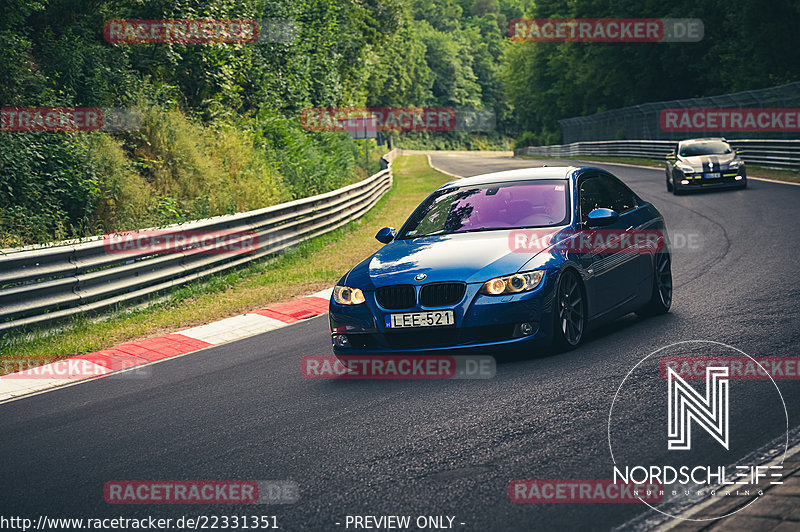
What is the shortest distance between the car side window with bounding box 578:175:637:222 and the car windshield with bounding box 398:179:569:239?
23 centimetres

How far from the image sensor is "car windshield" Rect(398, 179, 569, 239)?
7.85 meters

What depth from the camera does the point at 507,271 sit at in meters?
6.82

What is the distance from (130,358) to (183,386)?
1.96m

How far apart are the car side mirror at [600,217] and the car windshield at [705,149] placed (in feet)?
59.1

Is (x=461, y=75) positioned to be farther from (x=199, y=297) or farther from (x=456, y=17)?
(x=199, y=297)

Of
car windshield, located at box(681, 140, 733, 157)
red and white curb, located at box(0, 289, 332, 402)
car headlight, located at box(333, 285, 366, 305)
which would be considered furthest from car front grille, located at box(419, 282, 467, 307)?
car windshield, located at box(681, 140, 733, 157)

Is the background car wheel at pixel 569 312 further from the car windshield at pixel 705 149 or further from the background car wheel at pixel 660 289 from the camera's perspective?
the car windshield at pixel 705 149

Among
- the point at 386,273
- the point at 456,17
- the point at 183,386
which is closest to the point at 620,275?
the point at 386,273

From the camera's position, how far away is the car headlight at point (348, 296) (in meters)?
7.08

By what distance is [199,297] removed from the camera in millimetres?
12688

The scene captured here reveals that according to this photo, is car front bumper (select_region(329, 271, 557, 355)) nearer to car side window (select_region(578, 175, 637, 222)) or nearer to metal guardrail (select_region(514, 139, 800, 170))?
car side window (select_region(578, 175, 637, 222))

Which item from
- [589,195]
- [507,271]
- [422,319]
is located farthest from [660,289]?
[422,319]

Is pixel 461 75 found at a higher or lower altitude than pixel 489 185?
higher

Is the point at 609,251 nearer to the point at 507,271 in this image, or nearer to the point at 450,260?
the point at 507,271
